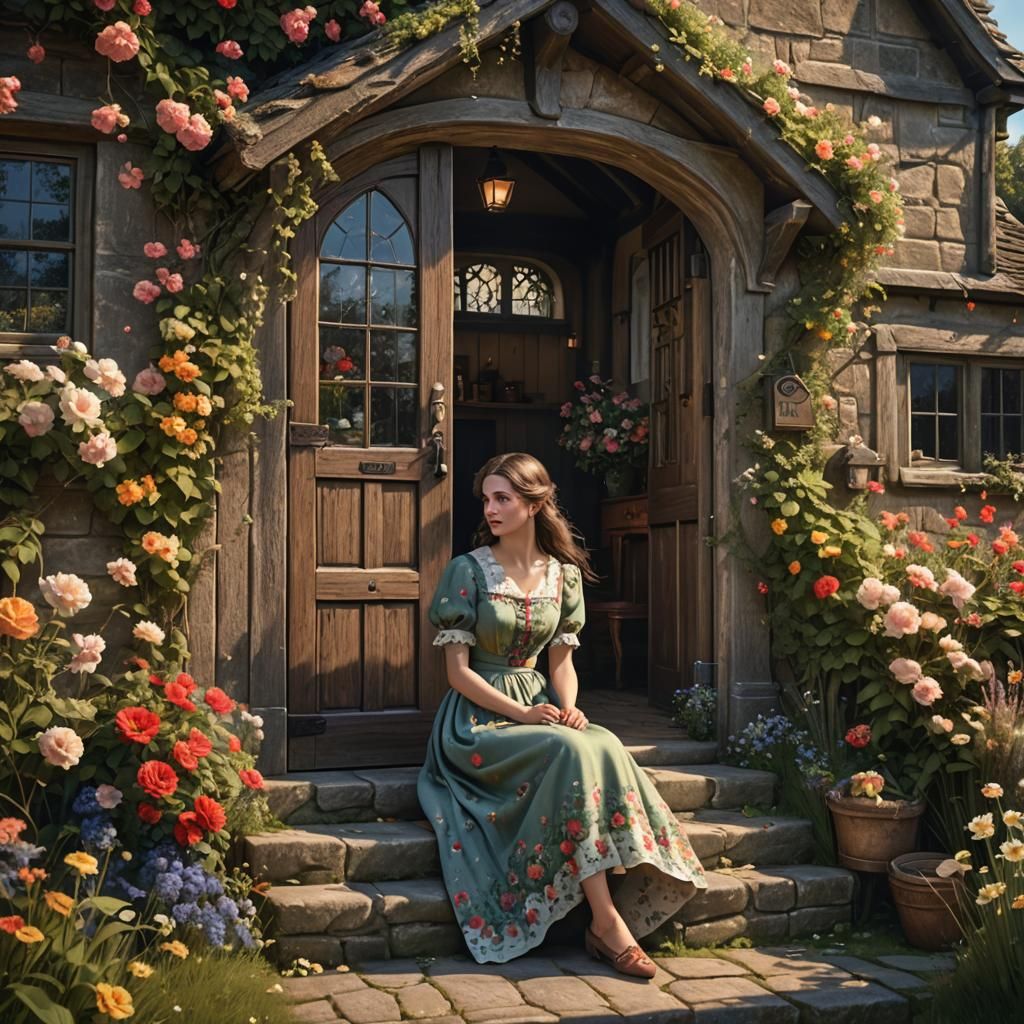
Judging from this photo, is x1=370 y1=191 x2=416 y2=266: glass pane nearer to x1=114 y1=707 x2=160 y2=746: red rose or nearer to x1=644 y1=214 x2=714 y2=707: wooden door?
x1=644 y1=214 x2=714 y2=707: wooden door

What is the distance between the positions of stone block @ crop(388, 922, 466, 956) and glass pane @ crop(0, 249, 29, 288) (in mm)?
3286

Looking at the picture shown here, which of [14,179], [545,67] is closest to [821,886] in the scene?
[545,67]

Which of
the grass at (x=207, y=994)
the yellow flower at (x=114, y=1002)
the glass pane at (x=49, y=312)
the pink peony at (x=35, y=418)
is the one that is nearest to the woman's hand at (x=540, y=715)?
the grass at (x=207, y=994)

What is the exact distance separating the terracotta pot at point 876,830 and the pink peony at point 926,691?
0.47m

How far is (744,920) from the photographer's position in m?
5.41

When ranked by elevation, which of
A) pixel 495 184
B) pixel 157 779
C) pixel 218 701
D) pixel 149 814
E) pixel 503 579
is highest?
pixel 495 184

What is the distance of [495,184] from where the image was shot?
814cm

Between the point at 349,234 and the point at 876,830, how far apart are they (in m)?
3.72

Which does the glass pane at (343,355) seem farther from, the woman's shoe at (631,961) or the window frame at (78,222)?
the woman's shoe at (631,961)

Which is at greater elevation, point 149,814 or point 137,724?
point 137,724

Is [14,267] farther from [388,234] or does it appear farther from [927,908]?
[927,908]

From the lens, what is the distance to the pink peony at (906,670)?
19.2 ft

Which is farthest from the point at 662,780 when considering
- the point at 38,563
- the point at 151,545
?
the point at 38,563

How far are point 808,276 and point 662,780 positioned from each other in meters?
2.84
